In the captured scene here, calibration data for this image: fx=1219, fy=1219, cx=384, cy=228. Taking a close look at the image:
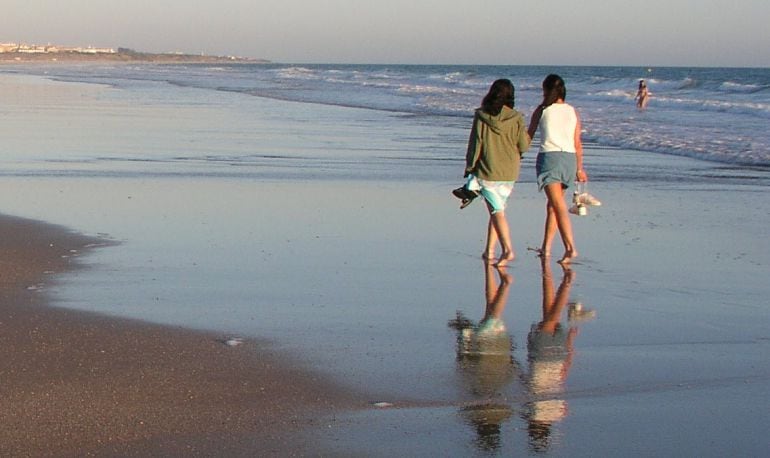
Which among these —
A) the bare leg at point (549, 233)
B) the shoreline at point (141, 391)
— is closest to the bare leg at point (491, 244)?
the bare leg at point (549, 233)

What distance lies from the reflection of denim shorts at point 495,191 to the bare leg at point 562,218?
326 mm

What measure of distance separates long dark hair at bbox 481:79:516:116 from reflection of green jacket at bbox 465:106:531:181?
0.04 m

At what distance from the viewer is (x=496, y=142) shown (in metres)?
9.08

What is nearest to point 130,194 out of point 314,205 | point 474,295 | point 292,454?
point 314,205

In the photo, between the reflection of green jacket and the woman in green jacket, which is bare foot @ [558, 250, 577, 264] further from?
the reflection of green jacket

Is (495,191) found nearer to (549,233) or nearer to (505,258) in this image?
(549,233)

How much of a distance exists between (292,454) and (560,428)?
1049 millimetres

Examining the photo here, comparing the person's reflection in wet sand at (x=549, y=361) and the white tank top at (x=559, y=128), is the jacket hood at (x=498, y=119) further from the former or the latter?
the person's reflection in wet sand at (x=549, y=361)

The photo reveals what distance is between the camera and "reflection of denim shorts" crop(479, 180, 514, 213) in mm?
8977

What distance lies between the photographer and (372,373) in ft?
18.1

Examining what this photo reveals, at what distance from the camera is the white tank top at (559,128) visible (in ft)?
30.3

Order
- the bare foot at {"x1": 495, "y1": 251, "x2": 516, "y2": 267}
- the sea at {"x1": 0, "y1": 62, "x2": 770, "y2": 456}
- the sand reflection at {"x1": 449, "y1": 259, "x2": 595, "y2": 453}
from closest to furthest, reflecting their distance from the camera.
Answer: the sand reflection at {"x1": 449, "y1": 259, "x2": 595, "y2": 453}, the sea at {"x1": 0, "y1": 62, "x2": 770, "y2": 456}, the bare foot at {"x1": 495, "y1": 251, "x2": 516, "y2": 267}

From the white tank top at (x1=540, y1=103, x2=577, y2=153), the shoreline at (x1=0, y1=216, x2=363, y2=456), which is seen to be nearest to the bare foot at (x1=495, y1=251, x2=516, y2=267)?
the white tank top at (x1=540, y1=103, x2=577, y2=153)

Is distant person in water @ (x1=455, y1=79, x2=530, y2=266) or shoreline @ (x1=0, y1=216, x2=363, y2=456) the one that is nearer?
shoreline @ (x1=0, y1=216, x2=363, y2=456)
